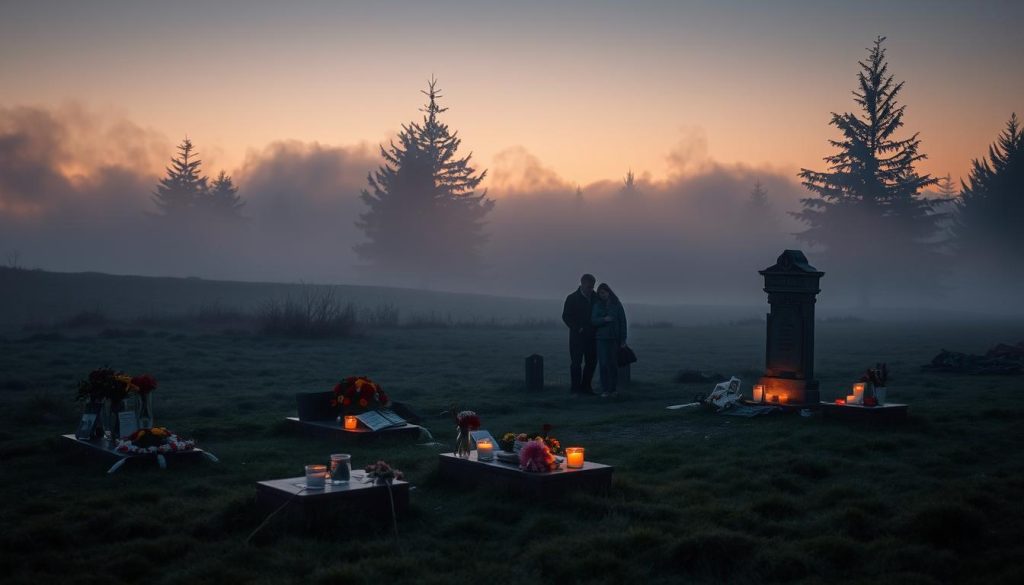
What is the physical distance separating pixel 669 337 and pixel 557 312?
26.5 m

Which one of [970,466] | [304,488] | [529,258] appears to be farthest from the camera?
[529,258]

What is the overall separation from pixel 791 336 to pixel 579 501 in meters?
9.31

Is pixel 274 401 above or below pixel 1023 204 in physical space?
below

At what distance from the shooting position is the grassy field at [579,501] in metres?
7.32

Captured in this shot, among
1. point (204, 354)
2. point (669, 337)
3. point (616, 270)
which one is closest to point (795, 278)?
point (204, 354)

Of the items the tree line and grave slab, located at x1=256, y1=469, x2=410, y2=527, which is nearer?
grave slab, located at x1=256, y1=469, x2=410, y2=527

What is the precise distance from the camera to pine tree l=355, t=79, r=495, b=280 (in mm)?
76812

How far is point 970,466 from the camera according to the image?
11.2 m

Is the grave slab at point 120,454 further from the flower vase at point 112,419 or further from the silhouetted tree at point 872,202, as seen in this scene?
the silhouetted tree at point 872,202

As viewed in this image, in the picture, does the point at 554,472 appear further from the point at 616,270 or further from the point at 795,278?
the point at 616,270

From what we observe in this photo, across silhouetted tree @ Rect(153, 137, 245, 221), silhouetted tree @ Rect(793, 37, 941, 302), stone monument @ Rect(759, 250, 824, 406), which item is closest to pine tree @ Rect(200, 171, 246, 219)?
silhouetted tree @ Rect(153, 137, 245, 221)

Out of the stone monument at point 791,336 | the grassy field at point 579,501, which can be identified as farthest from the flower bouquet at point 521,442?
the stone monument at point 791,336

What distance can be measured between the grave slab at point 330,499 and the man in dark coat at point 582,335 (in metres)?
11.7

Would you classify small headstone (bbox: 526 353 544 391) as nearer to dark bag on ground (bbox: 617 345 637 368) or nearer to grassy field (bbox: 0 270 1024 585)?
grassy field (bbox: 0 270 1024 585)
